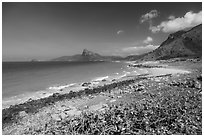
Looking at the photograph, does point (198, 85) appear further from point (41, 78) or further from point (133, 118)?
point (41, 78)

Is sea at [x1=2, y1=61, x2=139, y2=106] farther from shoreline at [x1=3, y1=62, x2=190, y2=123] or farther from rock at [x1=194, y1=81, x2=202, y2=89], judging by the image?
rock at [x1=194, y1=81, x2=202, y2=89]

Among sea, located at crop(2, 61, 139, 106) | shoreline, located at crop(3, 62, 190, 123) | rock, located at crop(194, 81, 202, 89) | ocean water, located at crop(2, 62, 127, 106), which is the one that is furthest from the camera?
ocean water, located at crop(2, 62, 127, 106)

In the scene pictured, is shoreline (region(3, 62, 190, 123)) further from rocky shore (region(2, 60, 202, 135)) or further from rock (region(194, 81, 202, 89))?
rock (region(194, 81, 202, 89))

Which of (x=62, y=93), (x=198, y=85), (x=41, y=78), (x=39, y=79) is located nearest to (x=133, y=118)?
(x=198, y=85)

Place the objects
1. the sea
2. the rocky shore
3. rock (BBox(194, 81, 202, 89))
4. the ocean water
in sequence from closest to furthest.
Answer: the rocky shore, rock (BBox(194, 81, 202, 89)), the sea, the ocean water

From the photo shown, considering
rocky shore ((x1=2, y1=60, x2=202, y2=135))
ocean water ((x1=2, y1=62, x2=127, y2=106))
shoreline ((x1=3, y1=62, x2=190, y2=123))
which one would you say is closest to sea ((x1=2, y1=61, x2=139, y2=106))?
ocean water ((x1=2, y1=62, x2=127, y2=106))

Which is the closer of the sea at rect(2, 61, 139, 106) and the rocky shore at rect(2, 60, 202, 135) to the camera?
the rocky shore at rect(2, 60, 202, 135)

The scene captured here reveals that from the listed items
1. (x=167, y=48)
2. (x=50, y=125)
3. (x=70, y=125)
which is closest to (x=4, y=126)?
(x=50, y=125)

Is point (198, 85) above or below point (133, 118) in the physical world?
above

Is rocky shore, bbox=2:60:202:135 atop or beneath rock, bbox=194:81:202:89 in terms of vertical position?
beneath

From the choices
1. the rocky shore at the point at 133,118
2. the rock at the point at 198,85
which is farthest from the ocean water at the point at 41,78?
the rock at the point at 198,85

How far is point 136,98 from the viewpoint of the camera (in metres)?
11.7

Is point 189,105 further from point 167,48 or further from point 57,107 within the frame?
point 167,48

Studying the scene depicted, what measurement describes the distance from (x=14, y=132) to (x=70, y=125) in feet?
10.7
